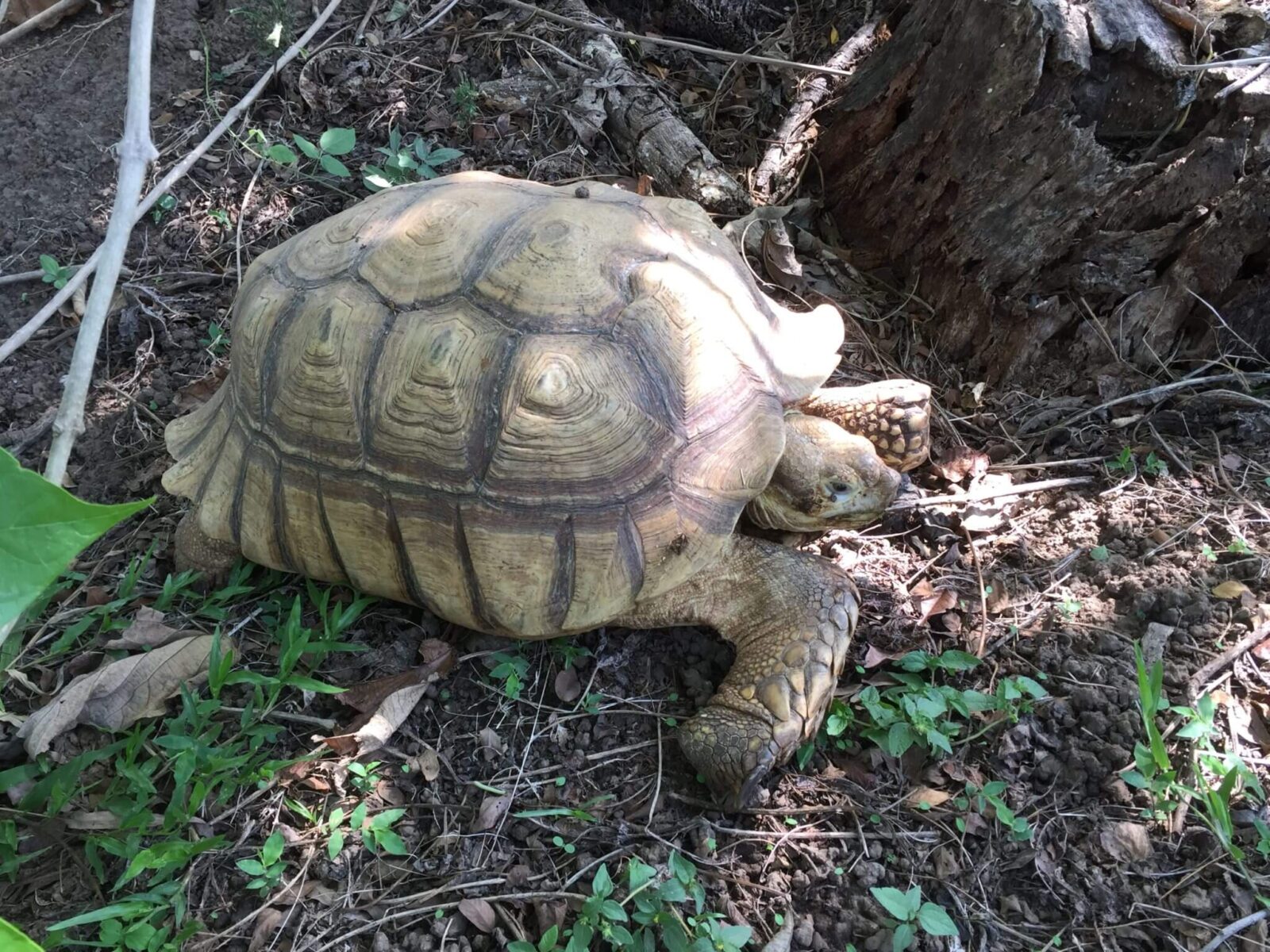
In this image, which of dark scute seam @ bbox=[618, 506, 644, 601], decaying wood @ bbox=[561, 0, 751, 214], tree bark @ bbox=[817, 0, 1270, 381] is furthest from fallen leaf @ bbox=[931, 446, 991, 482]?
decaying wood @ bbox=[561, 0, 751, 214]

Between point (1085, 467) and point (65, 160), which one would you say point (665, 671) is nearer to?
point (1085, 467)

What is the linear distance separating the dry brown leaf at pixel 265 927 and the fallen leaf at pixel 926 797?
5.68 ft

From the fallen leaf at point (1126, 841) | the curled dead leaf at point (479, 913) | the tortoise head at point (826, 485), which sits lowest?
the curled dead leaf at point (479, 913)

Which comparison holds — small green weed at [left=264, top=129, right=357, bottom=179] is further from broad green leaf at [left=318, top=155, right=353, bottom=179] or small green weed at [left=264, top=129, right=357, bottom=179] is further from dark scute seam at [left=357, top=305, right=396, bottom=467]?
dark scute seam at [left=357, top=305, right=396, bottom=467]

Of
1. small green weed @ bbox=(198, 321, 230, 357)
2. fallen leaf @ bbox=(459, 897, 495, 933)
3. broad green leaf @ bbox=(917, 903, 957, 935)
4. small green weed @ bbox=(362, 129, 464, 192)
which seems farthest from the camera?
small green weed @ bbox=(362, 129, 464, 192)

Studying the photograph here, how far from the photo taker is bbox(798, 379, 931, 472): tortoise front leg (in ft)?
9.75

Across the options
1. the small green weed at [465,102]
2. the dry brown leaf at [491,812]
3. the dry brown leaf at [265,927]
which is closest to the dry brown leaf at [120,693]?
the dry brown leaf at [265,927]

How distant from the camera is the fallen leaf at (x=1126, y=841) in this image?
84.4 inches

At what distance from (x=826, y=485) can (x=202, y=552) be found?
2.16m

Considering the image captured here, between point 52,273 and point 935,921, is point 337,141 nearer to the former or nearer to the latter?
point 52,273

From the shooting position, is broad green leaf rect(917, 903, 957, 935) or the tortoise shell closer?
broad green leaf rect(917, 903, 957, 935)

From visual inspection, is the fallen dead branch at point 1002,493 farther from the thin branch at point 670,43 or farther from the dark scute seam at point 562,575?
the thin branch at point 670,43

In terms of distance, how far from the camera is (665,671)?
2.70m

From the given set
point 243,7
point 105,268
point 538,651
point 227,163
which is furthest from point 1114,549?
point 243,7
